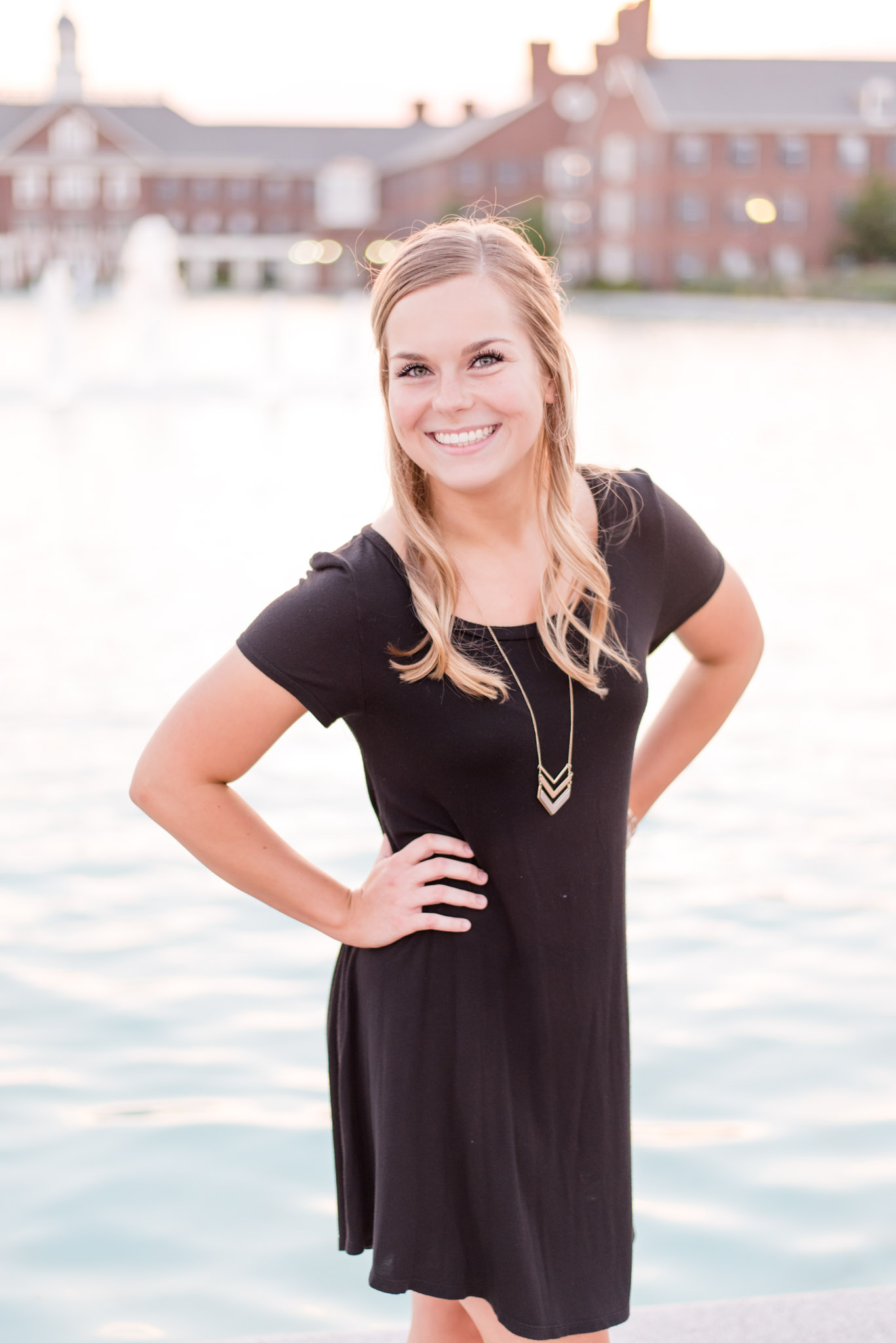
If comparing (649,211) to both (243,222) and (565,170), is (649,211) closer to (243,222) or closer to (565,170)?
(565,170)

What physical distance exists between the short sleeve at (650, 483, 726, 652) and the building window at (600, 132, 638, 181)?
60521 mm

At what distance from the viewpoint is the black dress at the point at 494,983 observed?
188cm

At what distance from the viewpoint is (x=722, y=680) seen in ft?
8.35

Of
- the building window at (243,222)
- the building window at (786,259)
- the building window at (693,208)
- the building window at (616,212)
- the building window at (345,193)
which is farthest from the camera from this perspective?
the building window at (345,193)

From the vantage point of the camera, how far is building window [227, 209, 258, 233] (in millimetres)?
79188

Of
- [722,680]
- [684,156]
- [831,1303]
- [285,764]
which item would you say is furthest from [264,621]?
[684,156]

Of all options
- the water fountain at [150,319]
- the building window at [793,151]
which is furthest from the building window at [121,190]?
the water fountain at [150,319]

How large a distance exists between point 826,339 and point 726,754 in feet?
90.8

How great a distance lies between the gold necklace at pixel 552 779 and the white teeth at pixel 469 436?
23 cm

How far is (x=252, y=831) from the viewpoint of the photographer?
2.10 metres

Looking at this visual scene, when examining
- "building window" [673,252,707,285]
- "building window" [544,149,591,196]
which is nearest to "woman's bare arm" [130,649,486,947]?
"building window" [673,252,707,285]

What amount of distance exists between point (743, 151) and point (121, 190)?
33.5 metres

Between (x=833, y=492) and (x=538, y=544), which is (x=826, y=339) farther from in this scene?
(x=538, y=544)

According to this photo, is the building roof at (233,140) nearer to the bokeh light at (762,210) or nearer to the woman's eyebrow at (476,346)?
the bokeh light at (762,210)
